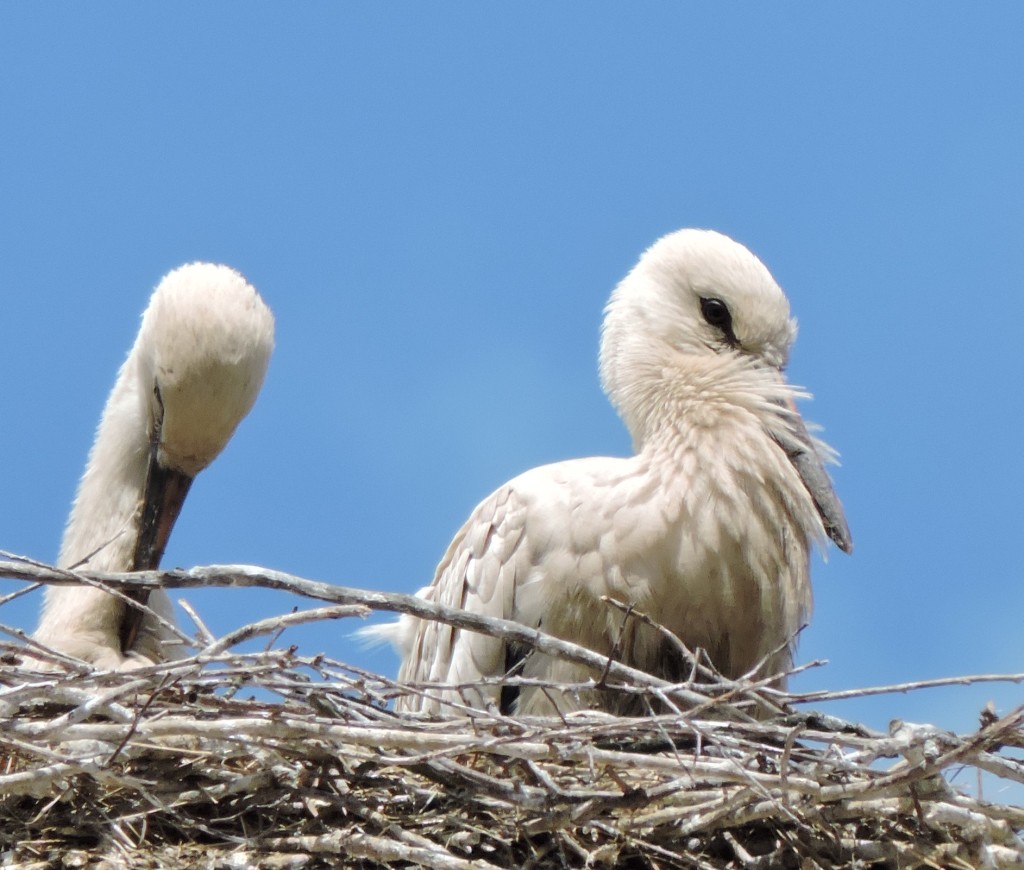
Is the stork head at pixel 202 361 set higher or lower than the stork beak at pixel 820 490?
higher

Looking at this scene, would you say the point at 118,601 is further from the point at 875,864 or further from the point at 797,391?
the point at 875,864

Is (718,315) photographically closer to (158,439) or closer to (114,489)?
(158,439)

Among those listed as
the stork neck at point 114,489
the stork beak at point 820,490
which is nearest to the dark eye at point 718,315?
the stork beak at point 820,490

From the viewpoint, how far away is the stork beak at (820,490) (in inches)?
175

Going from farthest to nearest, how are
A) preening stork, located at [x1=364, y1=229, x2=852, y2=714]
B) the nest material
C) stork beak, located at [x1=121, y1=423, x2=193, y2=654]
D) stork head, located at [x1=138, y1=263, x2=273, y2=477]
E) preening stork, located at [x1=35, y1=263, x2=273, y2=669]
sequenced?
stork beak, located at [x1=121, y1=423, x2=193, y2=654] < stork head, located at [x1=138, y1=263, x2=273, y2=477] < preening stork, located at [x1=35, y1=263, x2=273, y2=669] < preening stork, located at [x1=364, y1=229, x2=852, y2=714] < the nest material

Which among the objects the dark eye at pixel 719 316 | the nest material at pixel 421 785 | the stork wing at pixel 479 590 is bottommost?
the nest material at pixel 421 785

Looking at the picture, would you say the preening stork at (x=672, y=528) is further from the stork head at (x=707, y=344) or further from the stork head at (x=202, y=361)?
the stork head at (x=202, y=361)

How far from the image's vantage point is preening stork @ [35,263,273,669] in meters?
4.64

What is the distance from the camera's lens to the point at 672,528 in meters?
4.17

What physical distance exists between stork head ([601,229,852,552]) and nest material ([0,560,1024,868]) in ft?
3.98

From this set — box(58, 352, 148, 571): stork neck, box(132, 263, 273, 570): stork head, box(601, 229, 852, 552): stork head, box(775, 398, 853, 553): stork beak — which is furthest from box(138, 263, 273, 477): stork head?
box(775, 398, 853, 553): stork beak

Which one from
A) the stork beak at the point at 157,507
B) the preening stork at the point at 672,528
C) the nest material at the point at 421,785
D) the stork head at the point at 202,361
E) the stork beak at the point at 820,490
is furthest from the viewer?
the stork beak at the point at 157,507

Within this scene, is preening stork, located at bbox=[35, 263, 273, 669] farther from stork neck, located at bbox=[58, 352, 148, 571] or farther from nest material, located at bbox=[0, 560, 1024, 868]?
nest material, located at bbox=[0, 560, 1024, 868]

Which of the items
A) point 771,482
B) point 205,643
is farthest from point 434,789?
point 771,482
